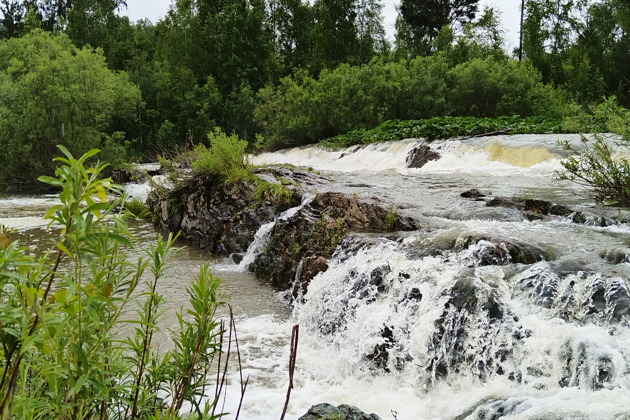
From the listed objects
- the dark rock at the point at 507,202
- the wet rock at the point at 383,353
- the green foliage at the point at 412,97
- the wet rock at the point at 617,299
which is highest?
the green foliage at the point at 412,97

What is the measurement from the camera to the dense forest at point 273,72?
60.1 feet

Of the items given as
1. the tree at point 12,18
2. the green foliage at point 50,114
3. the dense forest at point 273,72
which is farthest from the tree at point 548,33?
the tree at point 12,18

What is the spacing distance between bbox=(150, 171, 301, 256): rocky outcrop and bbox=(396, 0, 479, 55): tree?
108ft

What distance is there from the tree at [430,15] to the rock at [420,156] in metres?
25.2

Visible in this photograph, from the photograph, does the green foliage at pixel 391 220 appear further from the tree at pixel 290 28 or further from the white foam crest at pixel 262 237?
the tree at pixel 290 28

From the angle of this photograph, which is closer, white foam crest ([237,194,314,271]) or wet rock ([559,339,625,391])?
wet rock ([559,339,625,391])

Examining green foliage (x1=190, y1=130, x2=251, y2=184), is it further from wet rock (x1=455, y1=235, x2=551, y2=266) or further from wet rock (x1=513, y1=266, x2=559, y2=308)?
wet rock (x1=513, y1=266, x2=559, y2=308)

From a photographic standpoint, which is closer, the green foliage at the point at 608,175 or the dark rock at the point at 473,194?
the green foliage at the point at 608,175

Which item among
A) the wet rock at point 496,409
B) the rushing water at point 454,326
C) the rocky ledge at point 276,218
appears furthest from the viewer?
the rocky ledge at point 276,218

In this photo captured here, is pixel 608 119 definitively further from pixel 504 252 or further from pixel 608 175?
pixel 504 252

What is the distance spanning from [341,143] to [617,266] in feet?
58.2

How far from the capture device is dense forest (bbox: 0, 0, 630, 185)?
18.3 metres

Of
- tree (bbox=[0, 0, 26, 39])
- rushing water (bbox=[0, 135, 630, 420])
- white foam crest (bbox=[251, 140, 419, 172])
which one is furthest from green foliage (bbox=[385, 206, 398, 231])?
tree (bbox=[0, 0, 26, 39])

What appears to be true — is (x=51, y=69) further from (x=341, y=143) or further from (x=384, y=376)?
(x=384, y=376)
